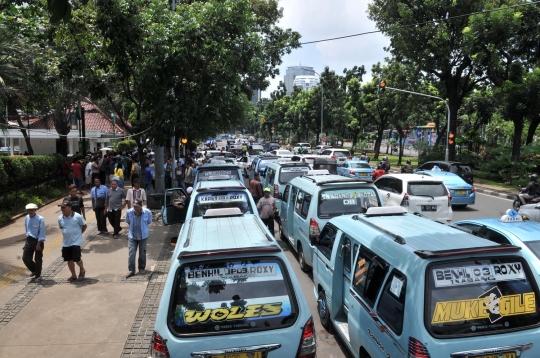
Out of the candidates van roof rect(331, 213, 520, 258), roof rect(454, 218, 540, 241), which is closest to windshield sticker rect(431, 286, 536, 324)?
van roof rect(331, 213, 520, 258)

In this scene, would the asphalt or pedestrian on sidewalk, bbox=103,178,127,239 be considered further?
pedestrian on sidewalk, bbox=103,178,127,239

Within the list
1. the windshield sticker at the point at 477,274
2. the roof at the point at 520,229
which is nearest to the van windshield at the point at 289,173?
the roof at the point at 520,229

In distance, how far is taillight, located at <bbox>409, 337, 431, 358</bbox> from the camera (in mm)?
3523

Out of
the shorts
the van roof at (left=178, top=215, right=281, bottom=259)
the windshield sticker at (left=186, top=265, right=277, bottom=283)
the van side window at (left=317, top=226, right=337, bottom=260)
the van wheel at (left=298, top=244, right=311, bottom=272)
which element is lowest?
the van wheel at (left=298, top=244, right=311, bottom=272)

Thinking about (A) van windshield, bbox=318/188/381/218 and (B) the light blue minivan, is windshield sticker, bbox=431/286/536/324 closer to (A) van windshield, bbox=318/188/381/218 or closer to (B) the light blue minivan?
(B) the light blue minivan

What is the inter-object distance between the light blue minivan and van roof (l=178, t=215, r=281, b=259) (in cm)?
1

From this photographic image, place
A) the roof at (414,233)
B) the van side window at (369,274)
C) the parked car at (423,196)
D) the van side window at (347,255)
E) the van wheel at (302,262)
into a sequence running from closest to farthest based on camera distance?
the roof at (414,233)
the van side window at (369,274)
the van side window at (347,255)
the van wheel at (302,262)
the parked car at (423,196)

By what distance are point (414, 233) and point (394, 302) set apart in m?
0.97

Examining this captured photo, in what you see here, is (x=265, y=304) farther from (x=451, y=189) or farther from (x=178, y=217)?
(x=451, y=189)

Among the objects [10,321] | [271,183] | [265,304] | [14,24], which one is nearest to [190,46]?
[271,183]

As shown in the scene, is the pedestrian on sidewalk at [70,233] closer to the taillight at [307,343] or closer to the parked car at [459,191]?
the taillight at [307,343]

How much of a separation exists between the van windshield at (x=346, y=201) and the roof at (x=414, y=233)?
227cm

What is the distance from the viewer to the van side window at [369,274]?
4.44 m

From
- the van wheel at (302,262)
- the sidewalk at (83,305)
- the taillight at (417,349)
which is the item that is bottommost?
the sidewalk at (83,305)
